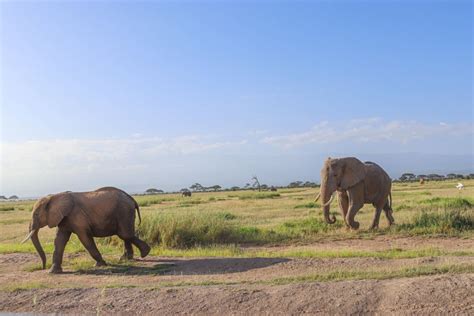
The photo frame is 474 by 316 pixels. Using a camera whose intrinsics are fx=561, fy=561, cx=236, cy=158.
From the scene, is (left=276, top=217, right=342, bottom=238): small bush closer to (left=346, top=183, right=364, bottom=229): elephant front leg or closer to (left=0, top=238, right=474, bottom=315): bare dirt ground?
(left=346, top=183, right=364, bottom=229): elephant front leg

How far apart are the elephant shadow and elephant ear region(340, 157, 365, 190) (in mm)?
6493

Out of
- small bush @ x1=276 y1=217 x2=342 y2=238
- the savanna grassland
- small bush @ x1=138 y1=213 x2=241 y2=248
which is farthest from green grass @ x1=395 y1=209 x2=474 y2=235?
small bush @ x1=138 y1=213 x2=241 y2=248

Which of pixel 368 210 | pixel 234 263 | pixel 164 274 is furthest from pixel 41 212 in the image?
pixel 368 210

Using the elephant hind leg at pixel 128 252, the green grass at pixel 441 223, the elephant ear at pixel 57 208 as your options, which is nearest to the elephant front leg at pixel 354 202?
the green grass at pixel 441 223

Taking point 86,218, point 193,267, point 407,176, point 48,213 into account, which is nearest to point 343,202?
point 193,267

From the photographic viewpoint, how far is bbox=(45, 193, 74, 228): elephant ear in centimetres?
1285

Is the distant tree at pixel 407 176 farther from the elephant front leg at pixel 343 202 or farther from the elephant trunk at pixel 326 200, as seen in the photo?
the elephant trunk at pixel 326 200

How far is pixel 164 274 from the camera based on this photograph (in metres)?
11.7

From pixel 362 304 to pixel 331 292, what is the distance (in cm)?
62

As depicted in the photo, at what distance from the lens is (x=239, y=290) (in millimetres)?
9727

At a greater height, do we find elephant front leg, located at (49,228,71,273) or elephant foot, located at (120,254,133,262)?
elephant front leg, located at (49,228,71,273)

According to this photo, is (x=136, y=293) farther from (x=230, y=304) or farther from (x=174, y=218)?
(x=174, y=218)

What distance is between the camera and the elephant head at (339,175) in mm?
17906

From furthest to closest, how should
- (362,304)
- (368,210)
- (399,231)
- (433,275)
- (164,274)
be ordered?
(368,210) → (399,231) → (164,274) → (433,275) → (362,304)
